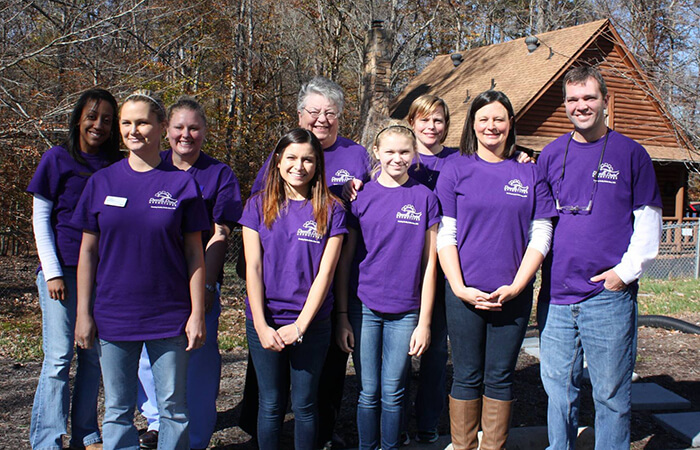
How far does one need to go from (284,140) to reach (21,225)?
7.29 metres

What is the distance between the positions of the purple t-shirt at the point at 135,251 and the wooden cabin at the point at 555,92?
14.6 m

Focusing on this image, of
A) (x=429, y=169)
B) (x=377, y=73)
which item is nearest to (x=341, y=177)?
(x=429, y=169)

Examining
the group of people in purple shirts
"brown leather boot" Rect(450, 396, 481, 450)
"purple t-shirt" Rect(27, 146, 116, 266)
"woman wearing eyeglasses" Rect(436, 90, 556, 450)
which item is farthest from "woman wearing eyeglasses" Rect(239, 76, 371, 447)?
"purple t-shirt" Rect(27, 146, 116, 266)

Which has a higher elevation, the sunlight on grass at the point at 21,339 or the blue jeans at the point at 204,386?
the blue jeans at the point at 204,386

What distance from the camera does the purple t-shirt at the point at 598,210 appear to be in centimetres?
300

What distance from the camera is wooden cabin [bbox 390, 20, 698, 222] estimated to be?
17.5 m

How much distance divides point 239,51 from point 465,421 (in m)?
18.5

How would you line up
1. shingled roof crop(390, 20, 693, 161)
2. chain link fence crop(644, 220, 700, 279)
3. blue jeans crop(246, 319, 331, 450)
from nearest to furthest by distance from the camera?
blue jeans crop(246, 319, 331, 450) → chain link fence crop(644, 220, 700, 279) → shingled roof crop(390, 20, 693, 161)

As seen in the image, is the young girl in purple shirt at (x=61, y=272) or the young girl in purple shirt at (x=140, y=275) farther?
the young girl in purple shirt at (x=61, y=272)

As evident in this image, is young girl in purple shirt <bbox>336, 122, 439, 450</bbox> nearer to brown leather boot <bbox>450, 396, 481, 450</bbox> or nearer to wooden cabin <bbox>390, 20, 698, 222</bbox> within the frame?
brown leather boot <bbox>450, 396, 481, 450</bbox>

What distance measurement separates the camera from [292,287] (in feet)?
9.82

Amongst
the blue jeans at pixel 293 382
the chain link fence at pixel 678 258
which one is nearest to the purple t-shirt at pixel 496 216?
the blue jeans at pixel 293 382

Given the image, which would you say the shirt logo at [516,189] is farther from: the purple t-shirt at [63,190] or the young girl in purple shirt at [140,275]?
the purple t-shirt at [63,190]

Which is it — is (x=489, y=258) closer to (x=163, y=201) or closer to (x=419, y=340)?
(x=419, y=340)
